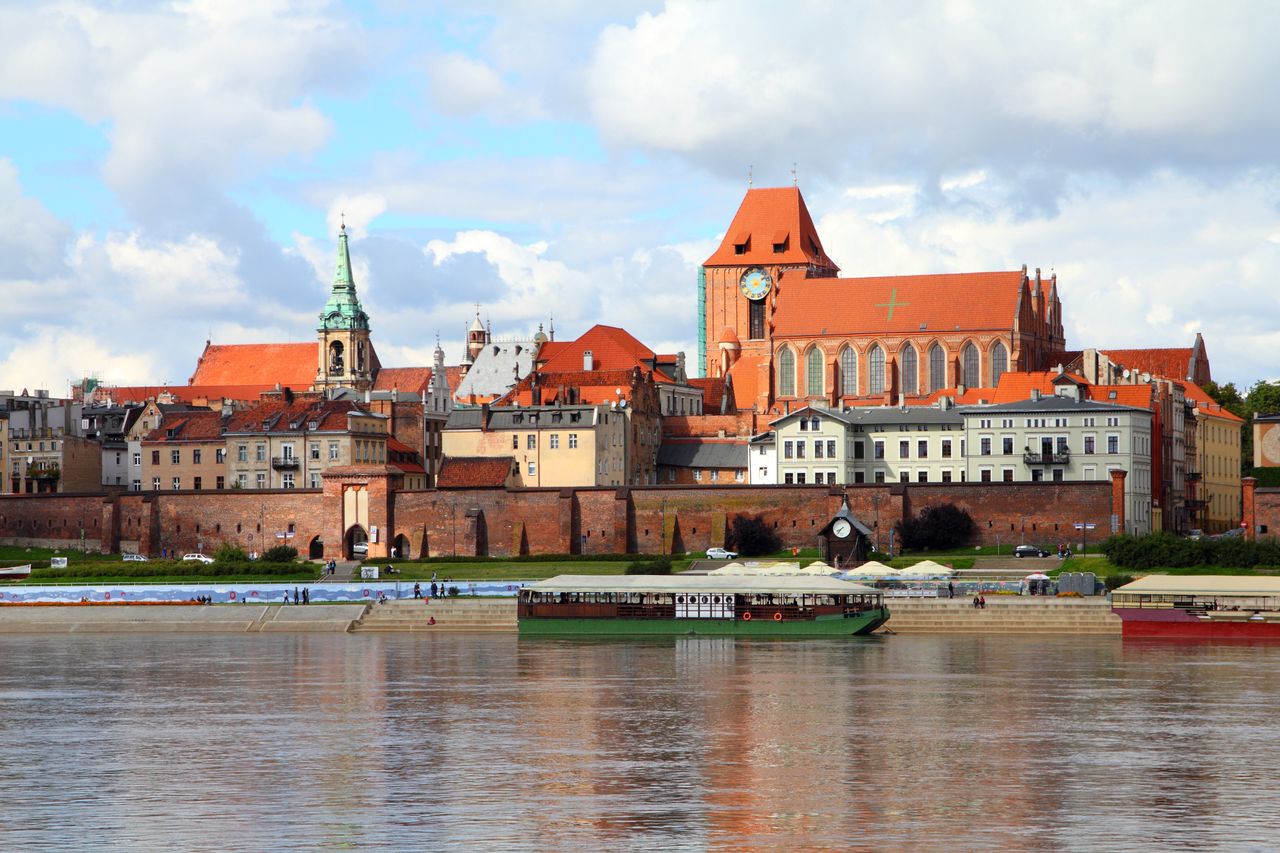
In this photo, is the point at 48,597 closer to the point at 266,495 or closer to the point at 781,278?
the point at 266,495

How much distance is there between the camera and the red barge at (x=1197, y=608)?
7969cm

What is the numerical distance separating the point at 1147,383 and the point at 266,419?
54938mm

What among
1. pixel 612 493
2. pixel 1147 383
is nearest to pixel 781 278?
pixel 1147 383

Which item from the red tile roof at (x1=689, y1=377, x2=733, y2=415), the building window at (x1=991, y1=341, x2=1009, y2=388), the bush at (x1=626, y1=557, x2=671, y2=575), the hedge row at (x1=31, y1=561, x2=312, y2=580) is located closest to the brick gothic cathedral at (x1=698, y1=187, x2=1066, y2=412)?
the building window at (x1=991, y1=341, x2=1009, y2=388)

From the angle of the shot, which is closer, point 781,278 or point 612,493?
point 612,493

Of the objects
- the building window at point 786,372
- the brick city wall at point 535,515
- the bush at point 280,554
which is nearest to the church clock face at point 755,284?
the building window at point 786,372

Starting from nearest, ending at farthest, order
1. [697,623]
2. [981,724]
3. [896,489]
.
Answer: [981,724] < [697,623] < [896,489]

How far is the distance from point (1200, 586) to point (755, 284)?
89458mm

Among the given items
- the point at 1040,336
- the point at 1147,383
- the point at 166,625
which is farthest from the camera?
the point at 1040,336

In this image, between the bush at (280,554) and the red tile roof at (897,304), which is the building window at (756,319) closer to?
the red tile roof at (897,304)

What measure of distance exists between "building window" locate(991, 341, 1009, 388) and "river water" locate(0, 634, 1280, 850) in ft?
256

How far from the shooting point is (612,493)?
11375 centimetres

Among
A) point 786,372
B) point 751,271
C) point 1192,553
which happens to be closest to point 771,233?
point 751,271

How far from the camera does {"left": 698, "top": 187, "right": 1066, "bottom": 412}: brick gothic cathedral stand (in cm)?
15038
